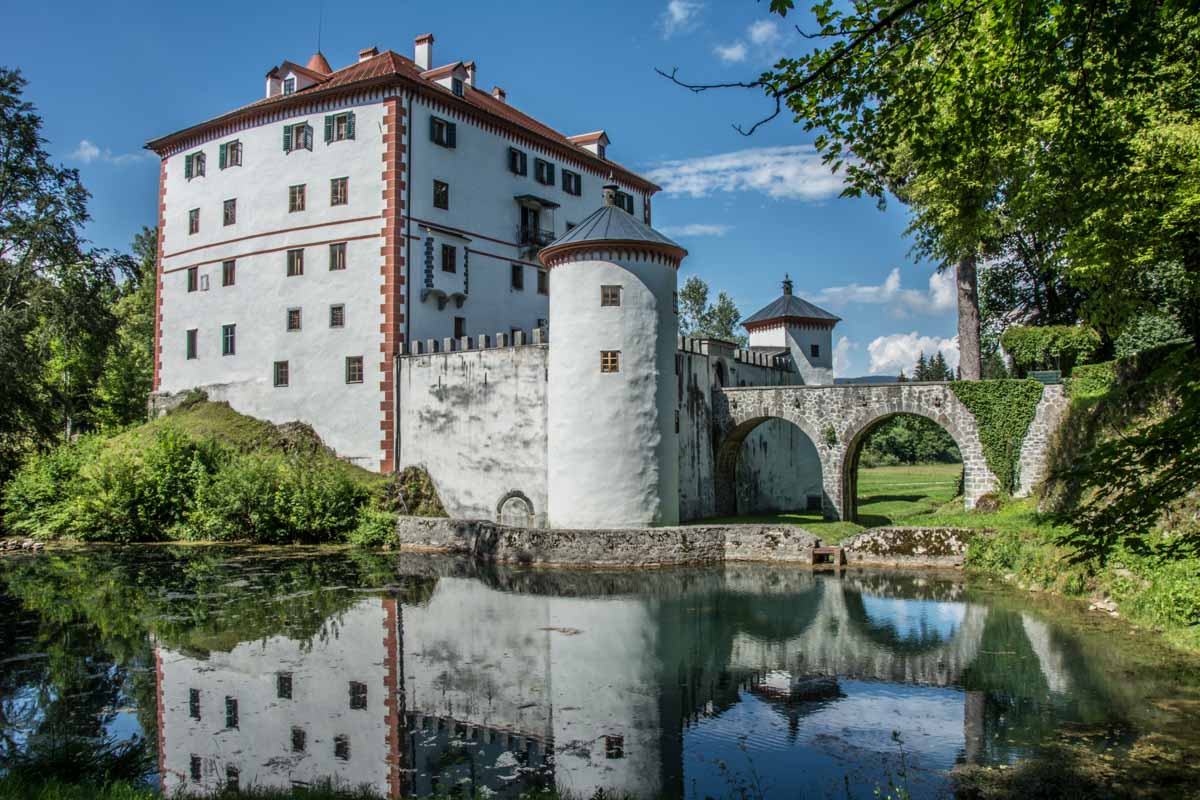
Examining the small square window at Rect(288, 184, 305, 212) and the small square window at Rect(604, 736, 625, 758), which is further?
the small square window at Rect(288, 184, 305, 212)

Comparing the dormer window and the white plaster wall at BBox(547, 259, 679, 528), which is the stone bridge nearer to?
the white plaster wall at BBox(547, 259, 679, 528)

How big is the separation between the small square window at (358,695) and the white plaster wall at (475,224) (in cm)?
1919

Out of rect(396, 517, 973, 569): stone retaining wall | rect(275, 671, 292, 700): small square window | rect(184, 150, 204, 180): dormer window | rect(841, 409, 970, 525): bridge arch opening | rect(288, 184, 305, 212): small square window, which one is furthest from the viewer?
rect(184, 150, 204, 180): dormer window

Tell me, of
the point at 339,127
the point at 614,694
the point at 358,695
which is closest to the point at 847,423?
the point at 614,694

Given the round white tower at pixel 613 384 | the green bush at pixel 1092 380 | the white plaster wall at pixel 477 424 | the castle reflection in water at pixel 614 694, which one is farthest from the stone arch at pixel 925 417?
the white plaster wall at pixel 477 424

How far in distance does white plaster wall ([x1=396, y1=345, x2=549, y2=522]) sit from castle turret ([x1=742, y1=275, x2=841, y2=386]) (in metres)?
14.8

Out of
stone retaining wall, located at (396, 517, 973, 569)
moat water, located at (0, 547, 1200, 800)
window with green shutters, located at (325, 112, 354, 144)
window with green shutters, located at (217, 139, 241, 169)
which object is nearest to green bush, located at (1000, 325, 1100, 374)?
stone retaining wall, located at (396, 517, 973, 569)

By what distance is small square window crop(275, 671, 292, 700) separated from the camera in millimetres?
11648

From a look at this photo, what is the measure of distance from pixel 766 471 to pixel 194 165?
25.8 meters

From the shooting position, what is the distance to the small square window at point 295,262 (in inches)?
1234

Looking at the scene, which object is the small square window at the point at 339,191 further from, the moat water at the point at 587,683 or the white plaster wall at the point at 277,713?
the white plaster wall at the point at 277,713

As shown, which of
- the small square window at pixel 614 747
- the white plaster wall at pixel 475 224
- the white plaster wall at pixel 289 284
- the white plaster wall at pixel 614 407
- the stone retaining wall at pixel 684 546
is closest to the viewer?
the small square window at pixel 614 747

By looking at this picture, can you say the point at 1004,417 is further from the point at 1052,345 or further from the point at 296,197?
the point at 296,197

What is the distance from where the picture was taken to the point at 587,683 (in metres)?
12.3
